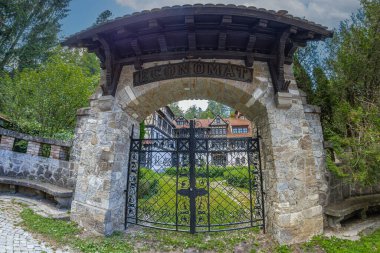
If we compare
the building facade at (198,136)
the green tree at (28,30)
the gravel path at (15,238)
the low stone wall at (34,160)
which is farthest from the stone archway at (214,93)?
the green tree at (28,30)

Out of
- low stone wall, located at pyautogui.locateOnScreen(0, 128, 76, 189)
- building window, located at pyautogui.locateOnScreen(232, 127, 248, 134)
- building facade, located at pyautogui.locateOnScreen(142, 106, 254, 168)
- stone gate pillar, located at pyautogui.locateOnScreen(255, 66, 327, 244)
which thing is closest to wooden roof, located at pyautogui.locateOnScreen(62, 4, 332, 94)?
stone gate pillar, located at pyautogui.locateOnScreen(255, 66, 327, 244)

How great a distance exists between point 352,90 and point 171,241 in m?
4.78

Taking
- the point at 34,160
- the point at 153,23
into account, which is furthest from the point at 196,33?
the point at 34,160

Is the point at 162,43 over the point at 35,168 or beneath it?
over

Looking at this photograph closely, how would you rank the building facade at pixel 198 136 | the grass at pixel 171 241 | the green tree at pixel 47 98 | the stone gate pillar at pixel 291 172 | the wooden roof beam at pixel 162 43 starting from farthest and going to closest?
the green tree at pixel 47 98
the building facade at pixel 198 136
the wooden roof beam at pixel 162 43
the stone gate pillar at pixel 291 172
the grass at pixel 171 241

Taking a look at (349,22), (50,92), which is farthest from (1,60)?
(349,22)

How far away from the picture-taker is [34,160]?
5496 mm

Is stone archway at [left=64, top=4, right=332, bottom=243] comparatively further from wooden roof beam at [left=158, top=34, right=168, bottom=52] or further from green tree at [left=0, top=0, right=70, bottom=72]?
green tree at [left=0, top=0, right=70, bottom=72]

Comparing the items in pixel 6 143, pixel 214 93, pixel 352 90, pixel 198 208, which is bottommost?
pixel 198 208

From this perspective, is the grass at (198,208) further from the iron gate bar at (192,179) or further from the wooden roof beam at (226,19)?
the wooden roof beam at (226,19)

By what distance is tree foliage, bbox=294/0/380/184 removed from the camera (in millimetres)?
3604

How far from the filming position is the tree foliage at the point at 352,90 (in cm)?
360

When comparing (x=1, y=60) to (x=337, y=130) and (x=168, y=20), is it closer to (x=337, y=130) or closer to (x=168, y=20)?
(x=168, y=20)

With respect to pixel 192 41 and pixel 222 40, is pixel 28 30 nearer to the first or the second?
pixel 192 41
